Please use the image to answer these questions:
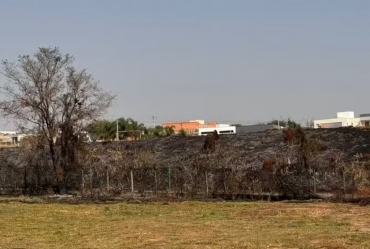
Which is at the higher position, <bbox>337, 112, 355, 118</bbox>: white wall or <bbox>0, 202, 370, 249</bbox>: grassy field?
<bbox>337, 112, 355, 118</bbox>: white wall

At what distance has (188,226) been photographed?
20.0 m

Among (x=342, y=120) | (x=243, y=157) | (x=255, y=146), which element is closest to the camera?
(x=243, y=157)

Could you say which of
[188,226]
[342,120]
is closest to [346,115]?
[342,120]

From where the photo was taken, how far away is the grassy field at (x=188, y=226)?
1580 cm

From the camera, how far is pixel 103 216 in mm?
24578

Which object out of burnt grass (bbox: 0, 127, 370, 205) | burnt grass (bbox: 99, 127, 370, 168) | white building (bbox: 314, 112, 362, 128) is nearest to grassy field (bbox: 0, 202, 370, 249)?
burnt grass (bbox: 0, 127, 370, 205)

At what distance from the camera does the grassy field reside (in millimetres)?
15805

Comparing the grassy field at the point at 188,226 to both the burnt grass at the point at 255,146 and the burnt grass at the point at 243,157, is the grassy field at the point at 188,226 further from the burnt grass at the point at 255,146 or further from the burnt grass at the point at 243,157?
the burnt grass at the point at 255,146

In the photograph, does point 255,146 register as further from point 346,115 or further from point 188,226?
point 346,115

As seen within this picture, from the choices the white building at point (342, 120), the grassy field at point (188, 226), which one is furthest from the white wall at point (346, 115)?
the grassy field at point (188, 226)

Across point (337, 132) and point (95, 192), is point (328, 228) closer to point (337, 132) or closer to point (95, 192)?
point (95, 192)

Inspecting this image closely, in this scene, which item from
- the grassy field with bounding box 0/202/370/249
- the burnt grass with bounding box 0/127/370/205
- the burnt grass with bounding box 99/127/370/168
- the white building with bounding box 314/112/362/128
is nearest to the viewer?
the grassy field with bounding box 0/202/370/249

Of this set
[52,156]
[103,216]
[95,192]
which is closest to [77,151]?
[52,156]

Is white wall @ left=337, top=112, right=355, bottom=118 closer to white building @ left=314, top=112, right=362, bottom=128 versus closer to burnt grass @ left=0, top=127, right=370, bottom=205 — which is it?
white building @ left=314, top=112, right=362, bottom=128
